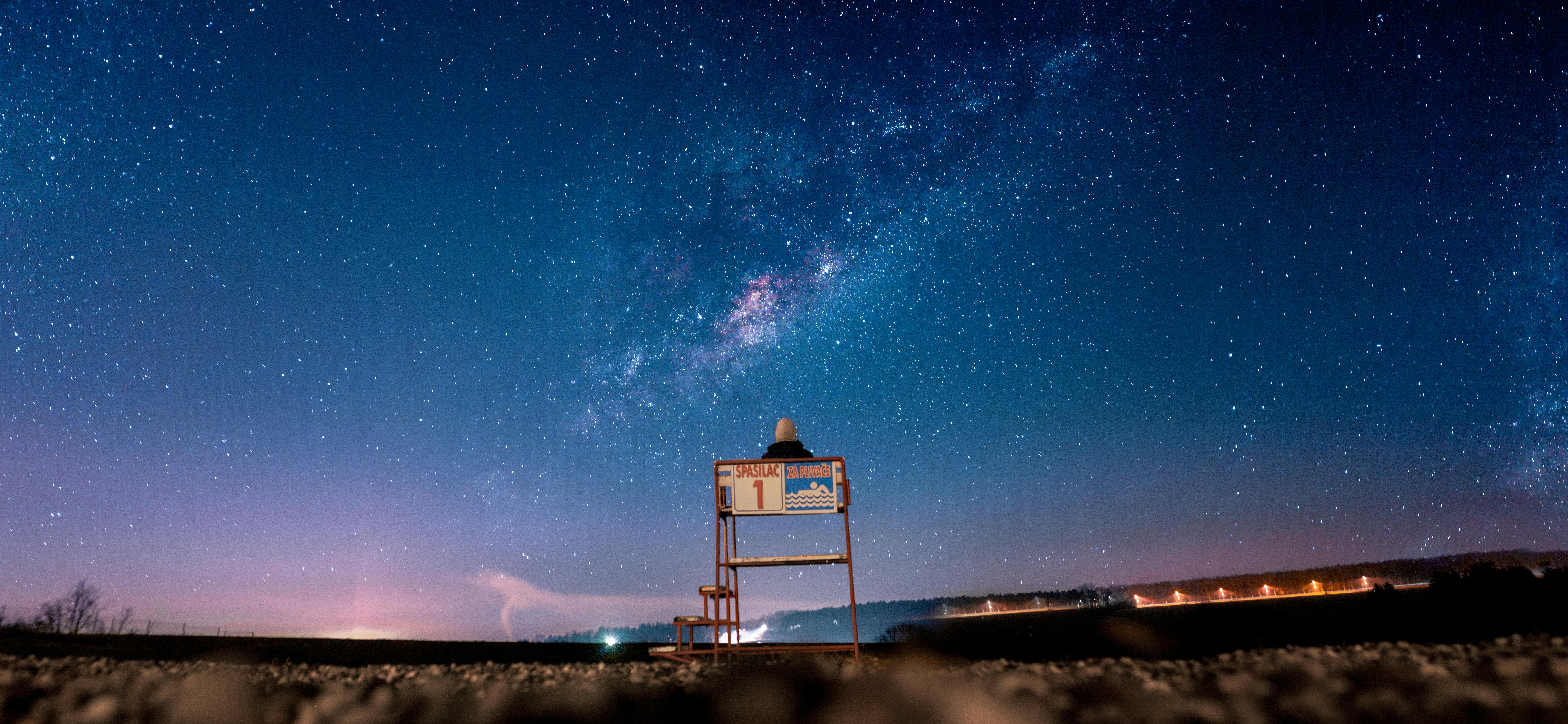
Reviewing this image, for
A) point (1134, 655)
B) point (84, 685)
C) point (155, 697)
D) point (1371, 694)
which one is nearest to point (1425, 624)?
point (1134, 655)

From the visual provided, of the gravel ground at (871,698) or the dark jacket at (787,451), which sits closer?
the gravel ground at (871,698)

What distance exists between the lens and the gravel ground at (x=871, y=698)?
192cm

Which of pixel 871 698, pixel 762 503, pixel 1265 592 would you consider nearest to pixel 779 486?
pixel 762 503

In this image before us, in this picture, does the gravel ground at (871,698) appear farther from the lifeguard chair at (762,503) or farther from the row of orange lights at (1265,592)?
the row of orange lights at (1265,592)

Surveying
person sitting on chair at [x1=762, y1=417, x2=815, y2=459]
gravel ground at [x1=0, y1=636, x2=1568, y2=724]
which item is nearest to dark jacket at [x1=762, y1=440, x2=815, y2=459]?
person sitting on chair at [x1=762, y1=417, x2=815, y2=459]

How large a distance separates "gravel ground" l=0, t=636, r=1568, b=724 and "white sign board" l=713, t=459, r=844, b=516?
4.58 meters

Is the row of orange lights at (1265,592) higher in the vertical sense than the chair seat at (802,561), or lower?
lower

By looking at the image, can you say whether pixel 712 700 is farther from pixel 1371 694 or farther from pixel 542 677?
pixel 542 677

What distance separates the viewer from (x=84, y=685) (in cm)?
304

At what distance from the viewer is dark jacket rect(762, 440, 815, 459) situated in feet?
27.5

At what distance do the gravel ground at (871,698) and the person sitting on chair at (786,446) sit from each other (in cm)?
497

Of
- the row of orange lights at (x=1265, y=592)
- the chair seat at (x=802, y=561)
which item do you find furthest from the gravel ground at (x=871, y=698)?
the row of orange lights at (x=1265, y=592)

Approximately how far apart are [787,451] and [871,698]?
6.54 meters

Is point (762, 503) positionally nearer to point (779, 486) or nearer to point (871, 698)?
point (779, 486)
